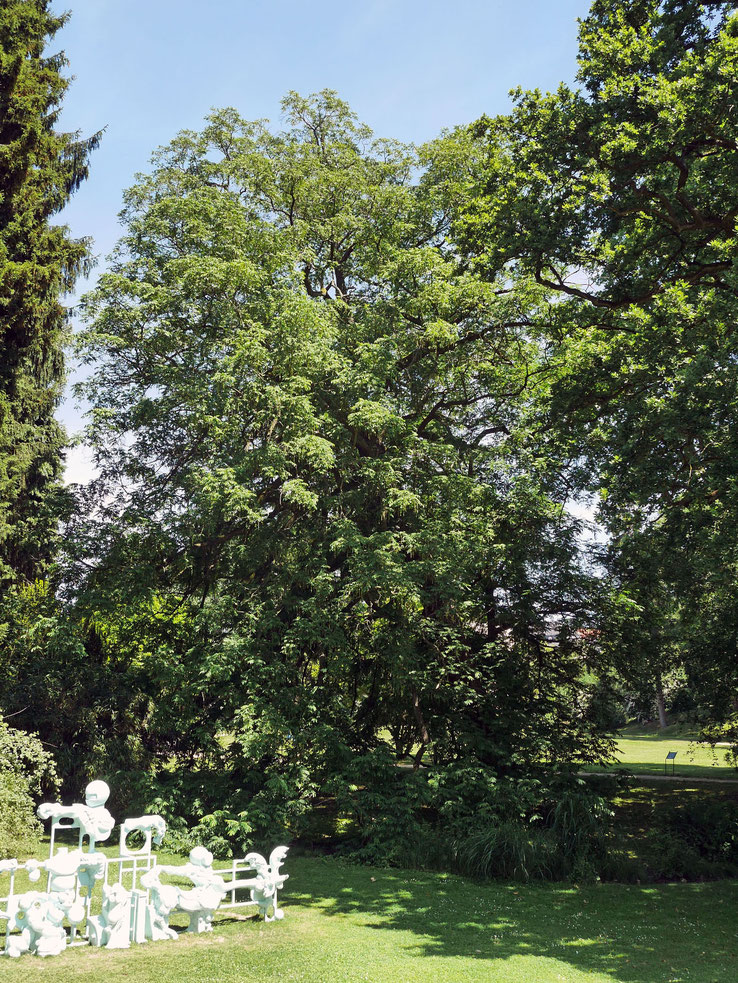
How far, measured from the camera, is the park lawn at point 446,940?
7090 millimetres

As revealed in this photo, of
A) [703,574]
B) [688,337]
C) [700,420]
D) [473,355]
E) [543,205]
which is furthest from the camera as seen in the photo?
[473,355]

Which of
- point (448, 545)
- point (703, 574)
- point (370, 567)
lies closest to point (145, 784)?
point (370, 567)

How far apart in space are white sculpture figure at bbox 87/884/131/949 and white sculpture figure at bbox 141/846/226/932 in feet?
0.93

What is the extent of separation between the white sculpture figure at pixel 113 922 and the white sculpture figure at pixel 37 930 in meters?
0.32

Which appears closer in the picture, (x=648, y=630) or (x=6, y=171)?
(x=648, y=630)

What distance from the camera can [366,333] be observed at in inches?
591

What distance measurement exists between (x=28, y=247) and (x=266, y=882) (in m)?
14.3

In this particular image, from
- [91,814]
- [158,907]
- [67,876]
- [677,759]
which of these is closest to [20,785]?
[91,814]

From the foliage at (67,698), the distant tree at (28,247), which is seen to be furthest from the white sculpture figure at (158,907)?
the distant tree at (28,247)

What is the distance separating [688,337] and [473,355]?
244 inches

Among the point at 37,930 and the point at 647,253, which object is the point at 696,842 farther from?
the point at 37,930

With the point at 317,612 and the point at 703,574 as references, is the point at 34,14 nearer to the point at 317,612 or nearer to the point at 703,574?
the point at 317,612

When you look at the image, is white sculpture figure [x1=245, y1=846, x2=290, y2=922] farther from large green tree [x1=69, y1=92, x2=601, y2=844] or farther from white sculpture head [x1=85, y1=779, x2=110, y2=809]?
large green tree [x1=69, y1=92, x2=601, y2=844]

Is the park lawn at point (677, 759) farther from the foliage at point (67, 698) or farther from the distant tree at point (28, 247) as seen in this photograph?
the distant tree at point (28, 247)
